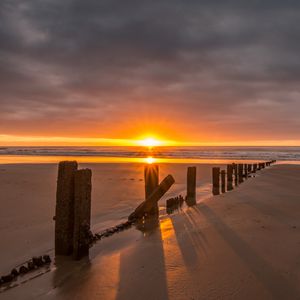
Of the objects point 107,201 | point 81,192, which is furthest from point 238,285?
point 107,201

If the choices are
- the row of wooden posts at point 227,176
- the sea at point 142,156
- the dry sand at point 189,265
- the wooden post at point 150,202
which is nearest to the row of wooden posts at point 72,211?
the dry sand at point 189,265

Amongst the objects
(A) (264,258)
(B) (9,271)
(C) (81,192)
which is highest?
(C) (81,192)

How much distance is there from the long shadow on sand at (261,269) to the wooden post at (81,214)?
2.60 meters

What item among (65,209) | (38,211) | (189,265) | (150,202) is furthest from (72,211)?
(38,211)

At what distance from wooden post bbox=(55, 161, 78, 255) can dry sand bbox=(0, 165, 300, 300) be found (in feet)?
0.95

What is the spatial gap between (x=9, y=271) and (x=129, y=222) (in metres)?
3.54

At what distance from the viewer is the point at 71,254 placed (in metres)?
5.81

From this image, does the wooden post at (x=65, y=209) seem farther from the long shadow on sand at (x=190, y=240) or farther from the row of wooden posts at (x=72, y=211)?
the long shadow on sand at (x=190, y=240)

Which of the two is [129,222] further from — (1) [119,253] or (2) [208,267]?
(2) [208,267]

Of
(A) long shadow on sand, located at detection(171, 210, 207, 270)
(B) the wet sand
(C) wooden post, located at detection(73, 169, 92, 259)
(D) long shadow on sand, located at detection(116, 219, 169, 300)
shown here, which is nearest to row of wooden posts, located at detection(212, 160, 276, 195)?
(B) the wet sand

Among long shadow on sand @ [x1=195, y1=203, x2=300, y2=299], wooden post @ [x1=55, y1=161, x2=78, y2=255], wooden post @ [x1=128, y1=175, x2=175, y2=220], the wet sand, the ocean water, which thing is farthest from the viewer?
the ocean water

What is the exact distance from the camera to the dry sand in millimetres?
4203

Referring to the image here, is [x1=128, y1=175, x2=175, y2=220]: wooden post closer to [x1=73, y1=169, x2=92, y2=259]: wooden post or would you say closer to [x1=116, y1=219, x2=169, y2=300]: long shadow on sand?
[x1=116, y1=219, x2=169, y2=300]: long shadow on sand

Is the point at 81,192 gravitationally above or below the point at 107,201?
above
